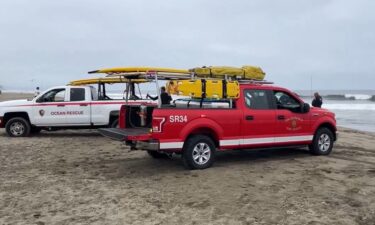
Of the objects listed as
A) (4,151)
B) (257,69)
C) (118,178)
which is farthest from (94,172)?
(257,69)

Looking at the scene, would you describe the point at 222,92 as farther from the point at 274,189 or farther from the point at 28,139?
the point at 28,139

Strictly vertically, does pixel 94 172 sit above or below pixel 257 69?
below

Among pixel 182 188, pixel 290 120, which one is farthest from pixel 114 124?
pixel 182 188

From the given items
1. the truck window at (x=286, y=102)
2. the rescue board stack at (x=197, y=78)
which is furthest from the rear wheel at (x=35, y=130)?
the truck window at (x=286, y=102)

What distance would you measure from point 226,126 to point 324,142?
328cm

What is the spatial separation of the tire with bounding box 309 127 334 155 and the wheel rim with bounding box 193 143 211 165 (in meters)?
3.29

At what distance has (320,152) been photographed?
36.0 ft

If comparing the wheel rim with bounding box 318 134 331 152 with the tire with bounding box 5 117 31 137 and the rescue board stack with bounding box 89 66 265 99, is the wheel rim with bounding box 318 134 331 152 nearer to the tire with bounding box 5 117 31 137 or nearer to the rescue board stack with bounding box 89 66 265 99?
the rescue board stack with bounding box 89 66 265 99

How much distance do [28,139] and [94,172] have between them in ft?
19.9

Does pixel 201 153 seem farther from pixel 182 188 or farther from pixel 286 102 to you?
pixel 286 102

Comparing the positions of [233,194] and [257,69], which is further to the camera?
[257,69]

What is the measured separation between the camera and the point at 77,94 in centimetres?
1485

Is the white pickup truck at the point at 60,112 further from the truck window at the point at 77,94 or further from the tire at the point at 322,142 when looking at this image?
the tire at the point at 322,142

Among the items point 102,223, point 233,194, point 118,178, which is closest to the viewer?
point 102,223
